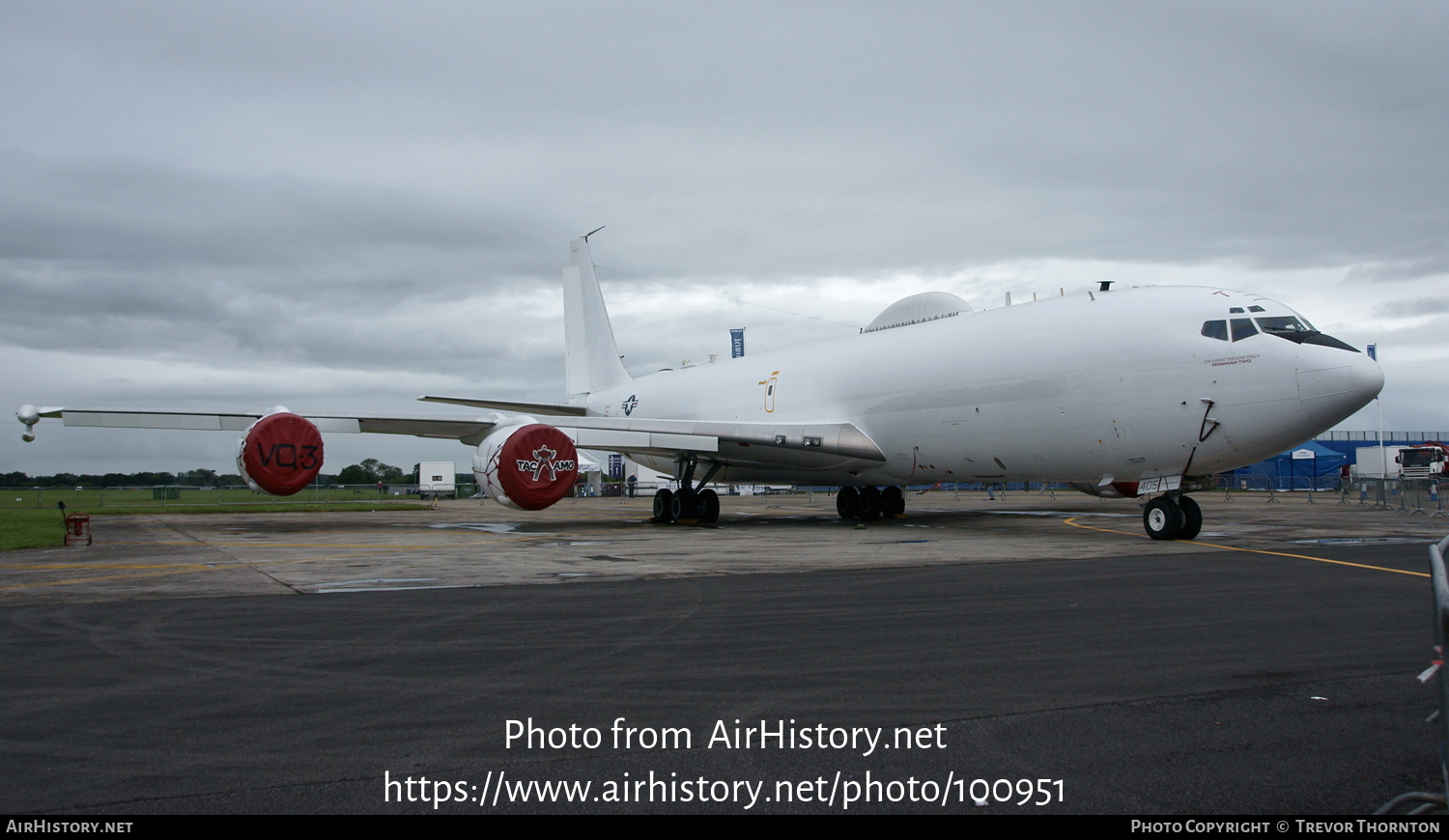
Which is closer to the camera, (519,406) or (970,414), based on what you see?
(970,414)

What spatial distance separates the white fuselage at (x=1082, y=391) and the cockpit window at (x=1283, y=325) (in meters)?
0.18

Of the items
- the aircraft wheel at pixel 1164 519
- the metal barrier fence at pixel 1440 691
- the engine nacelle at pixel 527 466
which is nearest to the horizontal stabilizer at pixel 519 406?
the engine nacelle at pixel 527 466

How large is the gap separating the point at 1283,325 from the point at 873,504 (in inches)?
434

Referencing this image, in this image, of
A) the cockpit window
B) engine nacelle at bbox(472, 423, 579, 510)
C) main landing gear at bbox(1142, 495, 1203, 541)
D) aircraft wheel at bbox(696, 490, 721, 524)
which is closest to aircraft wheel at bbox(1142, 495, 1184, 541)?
main landing gear at bbox(1142, 495, 1203, 541)

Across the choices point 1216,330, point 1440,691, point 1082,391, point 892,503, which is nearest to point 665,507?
point 892,503

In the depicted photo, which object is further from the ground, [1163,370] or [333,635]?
[1163,370]

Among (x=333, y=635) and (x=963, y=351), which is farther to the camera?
(x=963, y=351)

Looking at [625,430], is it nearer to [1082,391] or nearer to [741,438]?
[741,438]

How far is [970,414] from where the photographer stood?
1631 cm

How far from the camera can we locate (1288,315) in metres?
13.3

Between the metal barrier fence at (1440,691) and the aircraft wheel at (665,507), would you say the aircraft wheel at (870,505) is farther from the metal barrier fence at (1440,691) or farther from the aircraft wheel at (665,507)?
the metal barrier fence at (1440,691)
